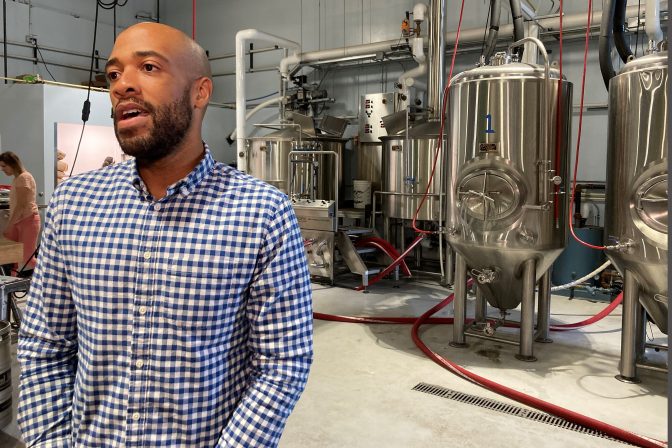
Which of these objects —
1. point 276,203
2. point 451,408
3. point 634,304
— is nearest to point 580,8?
point 634,304

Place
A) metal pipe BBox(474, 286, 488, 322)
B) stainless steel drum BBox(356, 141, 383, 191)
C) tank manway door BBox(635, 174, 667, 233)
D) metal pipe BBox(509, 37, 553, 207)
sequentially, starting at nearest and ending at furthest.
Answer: tank manway door BBox(635, 174, 667, 233), metal pipe BBox(509, 37, 553, 207), metal pipe BBox(474, 286, 488, 322), stainless steel drum BBox(356, 141, 383, 191)

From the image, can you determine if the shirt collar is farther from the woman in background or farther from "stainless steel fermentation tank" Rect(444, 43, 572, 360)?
the woman in background

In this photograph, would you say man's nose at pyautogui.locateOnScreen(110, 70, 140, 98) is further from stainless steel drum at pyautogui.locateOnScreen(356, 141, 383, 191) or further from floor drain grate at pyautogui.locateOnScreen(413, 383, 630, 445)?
stainless steel drum at pyautogui.locateOnScreen(356, 141, 383, 191)

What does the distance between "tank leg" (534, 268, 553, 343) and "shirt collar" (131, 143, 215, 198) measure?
319cm

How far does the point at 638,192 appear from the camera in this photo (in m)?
2.96

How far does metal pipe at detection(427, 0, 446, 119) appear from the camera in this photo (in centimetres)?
629

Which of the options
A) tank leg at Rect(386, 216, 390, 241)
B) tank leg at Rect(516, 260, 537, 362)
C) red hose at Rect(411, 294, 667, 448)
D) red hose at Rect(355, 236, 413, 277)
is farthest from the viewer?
tank leg at Rect(386, 216, 390, 241)

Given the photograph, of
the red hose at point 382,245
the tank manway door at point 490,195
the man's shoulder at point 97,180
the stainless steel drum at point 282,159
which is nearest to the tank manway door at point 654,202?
the tank manway door at point 490,195

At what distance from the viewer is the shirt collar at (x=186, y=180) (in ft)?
3.68

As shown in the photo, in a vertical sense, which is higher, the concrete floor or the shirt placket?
the shirt placket

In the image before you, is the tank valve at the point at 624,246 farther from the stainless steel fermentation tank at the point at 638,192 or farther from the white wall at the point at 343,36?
the white wall at the point at 343,36

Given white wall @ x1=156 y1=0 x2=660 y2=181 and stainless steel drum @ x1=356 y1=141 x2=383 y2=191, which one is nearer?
white wall @ x1=156 y1=0 x2=660 y2=181

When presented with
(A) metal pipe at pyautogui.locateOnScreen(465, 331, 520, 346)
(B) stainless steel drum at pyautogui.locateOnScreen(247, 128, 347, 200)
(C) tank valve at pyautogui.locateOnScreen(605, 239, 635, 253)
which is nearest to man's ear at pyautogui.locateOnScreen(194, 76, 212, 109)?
(C) tank valve at pyautogui.locateOnScreen(605, 239, 635, 253)

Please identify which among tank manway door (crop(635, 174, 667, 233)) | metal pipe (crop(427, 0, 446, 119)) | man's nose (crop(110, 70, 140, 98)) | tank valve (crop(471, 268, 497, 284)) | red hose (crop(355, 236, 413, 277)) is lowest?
red hose (crop(355, 236, 413, 277))
